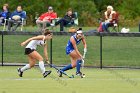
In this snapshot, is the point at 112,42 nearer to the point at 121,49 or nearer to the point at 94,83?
the point at 121,49

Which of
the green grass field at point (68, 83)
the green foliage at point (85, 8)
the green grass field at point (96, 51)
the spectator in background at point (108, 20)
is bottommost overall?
the green grass field at point (68, 83)

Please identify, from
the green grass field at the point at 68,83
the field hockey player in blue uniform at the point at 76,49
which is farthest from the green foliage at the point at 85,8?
the green grass field at the point at 68,83

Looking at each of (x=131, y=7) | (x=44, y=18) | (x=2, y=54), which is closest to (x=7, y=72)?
(x=2, y=54)

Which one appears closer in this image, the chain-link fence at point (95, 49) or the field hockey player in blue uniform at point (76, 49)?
the field hockey player in blue uniform at point (76, 49)

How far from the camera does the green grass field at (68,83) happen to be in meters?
18.3

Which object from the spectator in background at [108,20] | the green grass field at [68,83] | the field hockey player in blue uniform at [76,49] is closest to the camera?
the green grass field at [68,83]

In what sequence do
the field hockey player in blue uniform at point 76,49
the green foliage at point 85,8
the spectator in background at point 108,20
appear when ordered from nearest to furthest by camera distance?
the field hockey player in blue uniform at point 76,49 → the spectator in background at point 108,20 → the green foliage at point 85,8

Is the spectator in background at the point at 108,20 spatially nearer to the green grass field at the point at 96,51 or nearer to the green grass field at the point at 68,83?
the green grass field at the point at 96,51

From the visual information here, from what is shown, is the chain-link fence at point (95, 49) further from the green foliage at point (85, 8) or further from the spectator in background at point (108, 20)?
the green foliage at point (85, 8)

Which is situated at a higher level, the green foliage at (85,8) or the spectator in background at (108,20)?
the green foliage at (85,8)

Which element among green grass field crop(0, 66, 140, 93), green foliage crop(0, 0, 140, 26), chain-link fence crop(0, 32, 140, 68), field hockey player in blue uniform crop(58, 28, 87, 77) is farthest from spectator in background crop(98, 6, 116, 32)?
green foliage crop(0, 0, 140, 26)

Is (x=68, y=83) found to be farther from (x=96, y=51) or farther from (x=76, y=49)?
(x=96, y=51)

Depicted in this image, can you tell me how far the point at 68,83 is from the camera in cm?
2050

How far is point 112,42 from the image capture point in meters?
32.0
